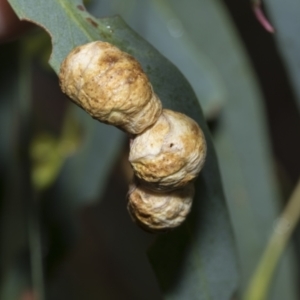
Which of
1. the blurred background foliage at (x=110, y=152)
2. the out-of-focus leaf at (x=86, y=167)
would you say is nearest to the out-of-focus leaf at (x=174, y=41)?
the blurred background foliage at (x=110, y=152)

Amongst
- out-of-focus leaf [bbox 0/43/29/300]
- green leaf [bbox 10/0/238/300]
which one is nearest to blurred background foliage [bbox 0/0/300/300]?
out-of-focus leaf [bbox 0/43/29/300]

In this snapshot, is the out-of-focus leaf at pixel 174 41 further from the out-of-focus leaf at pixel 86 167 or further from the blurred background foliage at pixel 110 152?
the out-of-focus leaf at pixel 86 167

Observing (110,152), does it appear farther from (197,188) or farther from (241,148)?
(197,188)

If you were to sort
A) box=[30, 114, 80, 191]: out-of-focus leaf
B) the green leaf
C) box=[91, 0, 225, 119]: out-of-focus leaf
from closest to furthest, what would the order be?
the green leaf, box=[91, 0, 225, 119]: out-of-focus leaf, box=[30, 114, 80, 191]: out-of-focus leaf

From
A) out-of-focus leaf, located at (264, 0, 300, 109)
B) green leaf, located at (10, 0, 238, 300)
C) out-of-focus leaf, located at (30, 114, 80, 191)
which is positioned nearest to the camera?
green leaf, located at (10, 0, 238, 300)

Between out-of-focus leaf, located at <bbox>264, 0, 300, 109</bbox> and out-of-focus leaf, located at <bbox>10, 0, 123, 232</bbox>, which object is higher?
out-of-focus leaf, located at <bbox>264, 0, 300, 109</bbox>

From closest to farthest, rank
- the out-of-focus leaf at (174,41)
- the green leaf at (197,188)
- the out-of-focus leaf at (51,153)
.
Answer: the green leaf at (197,188)
the out-of-focus leaf at (174,41)
the out-of-focus leaf at (51,153)

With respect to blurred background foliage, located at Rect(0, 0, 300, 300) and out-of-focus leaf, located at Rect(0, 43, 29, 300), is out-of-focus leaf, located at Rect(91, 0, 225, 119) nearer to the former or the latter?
blurred background foliage, located at Rect(0, 0, 300, 300)
